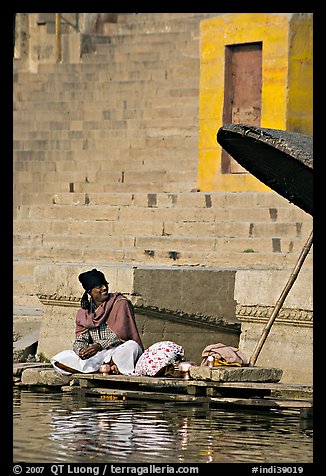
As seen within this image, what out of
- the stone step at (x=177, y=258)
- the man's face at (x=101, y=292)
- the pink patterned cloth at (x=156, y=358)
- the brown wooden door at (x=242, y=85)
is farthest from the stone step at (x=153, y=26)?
the pink patterned cloth at (x=156, y=358)

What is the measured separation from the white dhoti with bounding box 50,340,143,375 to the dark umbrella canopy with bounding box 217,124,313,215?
5.67 feet

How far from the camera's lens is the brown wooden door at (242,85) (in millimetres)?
20859

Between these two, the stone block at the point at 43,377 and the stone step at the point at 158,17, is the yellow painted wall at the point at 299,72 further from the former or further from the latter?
the stone block at the point at 43,377

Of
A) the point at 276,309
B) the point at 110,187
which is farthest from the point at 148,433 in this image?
the point at 110,187

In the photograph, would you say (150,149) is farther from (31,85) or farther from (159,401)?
(159,401)

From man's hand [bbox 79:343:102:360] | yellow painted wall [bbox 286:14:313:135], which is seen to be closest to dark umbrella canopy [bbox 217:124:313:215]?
man's hand [bbox 79:343:102:360]

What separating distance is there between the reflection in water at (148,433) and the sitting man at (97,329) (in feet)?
1.46

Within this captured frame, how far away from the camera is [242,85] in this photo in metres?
21.0

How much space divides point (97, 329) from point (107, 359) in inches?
14.8

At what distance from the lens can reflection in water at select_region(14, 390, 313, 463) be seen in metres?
9.59

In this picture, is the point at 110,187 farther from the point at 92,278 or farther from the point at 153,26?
the point at 92,278

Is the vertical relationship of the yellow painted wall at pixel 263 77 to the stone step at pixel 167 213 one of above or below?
above

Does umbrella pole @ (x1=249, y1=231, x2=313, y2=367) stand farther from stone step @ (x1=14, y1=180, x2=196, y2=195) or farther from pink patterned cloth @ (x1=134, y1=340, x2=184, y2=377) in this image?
stone step @ (x1=14, y1=180, x2=196, y2=195)

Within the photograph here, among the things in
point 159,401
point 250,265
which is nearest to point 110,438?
point 159,401
